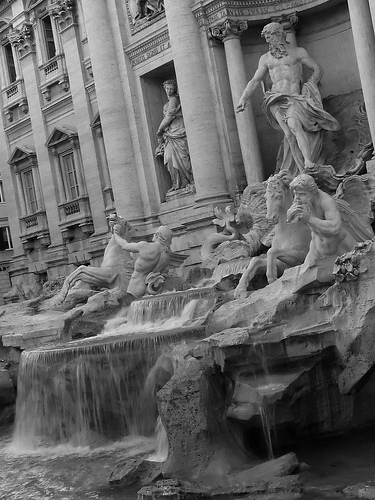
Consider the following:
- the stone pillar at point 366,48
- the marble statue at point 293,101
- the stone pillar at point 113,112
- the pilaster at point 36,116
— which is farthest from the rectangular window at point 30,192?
the stone pillar at point 366,48

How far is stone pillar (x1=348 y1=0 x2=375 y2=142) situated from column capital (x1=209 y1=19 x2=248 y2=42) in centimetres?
298

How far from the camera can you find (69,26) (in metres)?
20.5

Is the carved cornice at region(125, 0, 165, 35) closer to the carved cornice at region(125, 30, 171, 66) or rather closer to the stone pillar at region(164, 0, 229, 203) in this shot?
the carved cornice at region(125, 30, 171, 66)

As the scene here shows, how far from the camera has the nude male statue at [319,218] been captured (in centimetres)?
937

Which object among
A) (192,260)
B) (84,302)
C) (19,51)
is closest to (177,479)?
(84,302)

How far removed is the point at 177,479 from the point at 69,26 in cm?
1558

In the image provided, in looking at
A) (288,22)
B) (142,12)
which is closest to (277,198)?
(288,22)

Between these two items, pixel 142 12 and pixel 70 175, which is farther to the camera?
pixel 70 175

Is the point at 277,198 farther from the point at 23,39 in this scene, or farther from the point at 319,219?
the point at 23,39

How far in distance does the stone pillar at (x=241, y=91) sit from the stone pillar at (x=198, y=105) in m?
0.52

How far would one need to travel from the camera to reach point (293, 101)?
14242mm

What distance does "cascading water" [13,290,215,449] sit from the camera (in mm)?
9820

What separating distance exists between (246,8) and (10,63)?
35.2 feet

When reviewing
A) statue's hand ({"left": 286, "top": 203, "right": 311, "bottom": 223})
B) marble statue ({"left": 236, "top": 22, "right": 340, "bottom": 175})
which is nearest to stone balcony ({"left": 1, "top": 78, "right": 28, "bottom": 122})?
marble statue ({"left": 236, "top": 22, "right": 340, "bottom": 175})
